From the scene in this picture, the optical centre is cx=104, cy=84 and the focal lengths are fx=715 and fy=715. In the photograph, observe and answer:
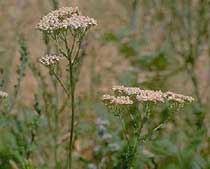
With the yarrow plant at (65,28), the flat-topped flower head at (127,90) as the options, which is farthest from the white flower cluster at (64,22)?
the flat-topped flower head at (127,90)

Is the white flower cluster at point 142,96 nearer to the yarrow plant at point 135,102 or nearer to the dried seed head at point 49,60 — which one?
the yarrow plant at point 135,102

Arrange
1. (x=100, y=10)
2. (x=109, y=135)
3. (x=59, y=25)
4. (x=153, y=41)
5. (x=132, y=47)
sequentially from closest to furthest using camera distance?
(x=59, y=25)
(x=109, y=135)
(x=132, y=47)
(x=153, y=41)
(x=100, y=10)

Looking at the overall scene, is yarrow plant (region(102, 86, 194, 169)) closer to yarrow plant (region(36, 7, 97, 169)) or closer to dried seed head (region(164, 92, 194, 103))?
dried seed head (region(164, 92, 194, 103))

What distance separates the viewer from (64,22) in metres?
1.96

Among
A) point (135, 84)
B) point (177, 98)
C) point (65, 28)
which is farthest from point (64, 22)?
point (135, 84)

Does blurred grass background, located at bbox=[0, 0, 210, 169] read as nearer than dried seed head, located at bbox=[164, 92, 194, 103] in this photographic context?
No

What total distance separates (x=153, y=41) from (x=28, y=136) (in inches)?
134

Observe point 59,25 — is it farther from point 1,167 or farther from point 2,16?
point 2,16

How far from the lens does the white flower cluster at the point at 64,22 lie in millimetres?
1945

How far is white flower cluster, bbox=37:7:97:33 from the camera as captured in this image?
6.38 feet

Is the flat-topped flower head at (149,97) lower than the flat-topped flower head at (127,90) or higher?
lower

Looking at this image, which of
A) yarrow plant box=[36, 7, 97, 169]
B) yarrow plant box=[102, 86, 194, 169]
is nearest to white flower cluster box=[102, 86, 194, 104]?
yarrow plant box=[102, 86, 194, 169]

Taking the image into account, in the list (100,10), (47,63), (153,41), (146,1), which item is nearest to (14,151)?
(47,63)

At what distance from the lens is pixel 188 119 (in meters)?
3.80
